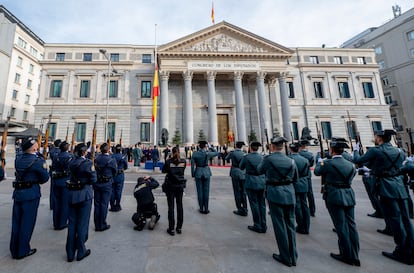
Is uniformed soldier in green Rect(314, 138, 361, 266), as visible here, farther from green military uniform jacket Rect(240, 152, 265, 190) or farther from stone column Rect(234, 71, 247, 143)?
stone column Rect(234, 71, 247, 143)

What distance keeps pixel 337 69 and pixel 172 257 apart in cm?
3522

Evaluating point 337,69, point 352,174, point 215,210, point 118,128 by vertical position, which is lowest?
point 215,210

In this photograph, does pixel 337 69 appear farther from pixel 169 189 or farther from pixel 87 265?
pixel 87 265

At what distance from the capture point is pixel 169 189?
418cm

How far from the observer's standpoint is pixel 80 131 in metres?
24.2

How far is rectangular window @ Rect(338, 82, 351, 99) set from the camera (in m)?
28.0

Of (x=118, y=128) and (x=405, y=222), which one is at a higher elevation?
(x=118, y=128)

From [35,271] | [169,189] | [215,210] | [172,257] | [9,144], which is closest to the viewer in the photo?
[35,271]

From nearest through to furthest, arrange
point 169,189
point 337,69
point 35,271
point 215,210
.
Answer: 1. point 35,271
2. point 169,189
3. point 215,210
4. point 337,69

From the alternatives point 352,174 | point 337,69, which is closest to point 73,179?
point 352,174

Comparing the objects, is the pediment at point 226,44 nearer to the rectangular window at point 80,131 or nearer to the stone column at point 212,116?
the stone column at point 212,116

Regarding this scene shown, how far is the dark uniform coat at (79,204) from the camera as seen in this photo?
3.12m

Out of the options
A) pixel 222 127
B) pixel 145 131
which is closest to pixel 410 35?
pixel 222 127

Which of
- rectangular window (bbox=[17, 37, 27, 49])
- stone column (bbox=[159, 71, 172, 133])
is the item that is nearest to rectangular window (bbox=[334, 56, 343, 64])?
stone column (bbox=[159, 71, 172, 133])
